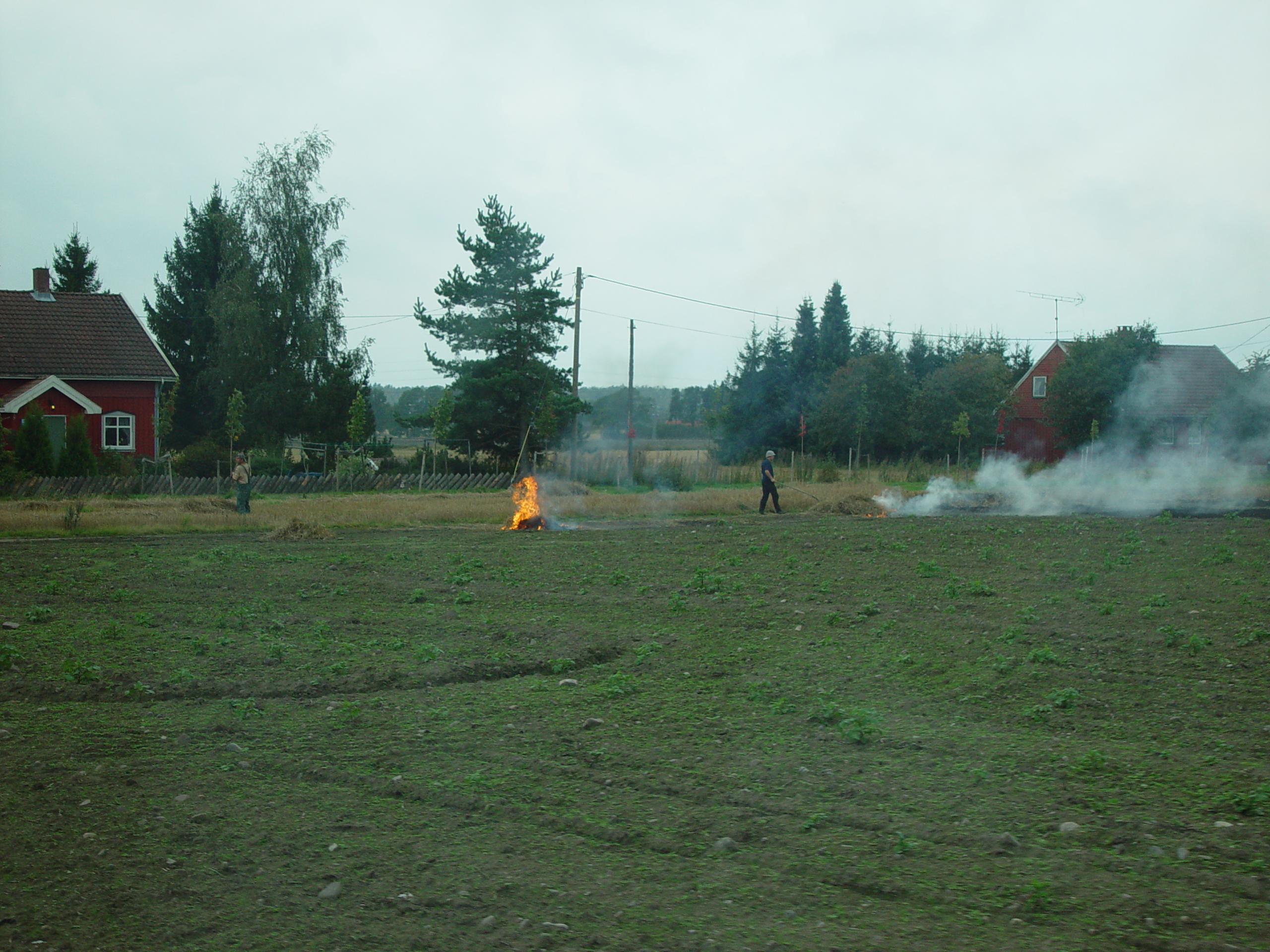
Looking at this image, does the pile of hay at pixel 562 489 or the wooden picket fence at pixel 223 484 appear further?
the pile of hay at pixel 562 489

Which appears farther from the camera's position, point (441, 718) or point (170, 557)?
point (170, 557)

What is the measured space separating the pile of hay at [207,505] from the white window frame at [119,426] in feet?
43.7

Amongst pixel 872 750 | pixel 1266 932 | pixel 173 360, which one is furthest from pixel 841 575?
pixel 173 360

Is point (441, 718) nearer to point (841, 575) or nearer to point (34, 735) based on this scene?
point (34, 735)

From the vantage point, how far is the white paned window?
131 ft

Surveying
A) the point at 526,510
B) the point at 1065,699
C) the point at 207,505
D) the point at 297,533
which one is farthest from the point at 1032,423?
the point at 1065,699

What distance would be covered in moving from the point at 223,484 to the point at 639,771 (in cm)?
2908

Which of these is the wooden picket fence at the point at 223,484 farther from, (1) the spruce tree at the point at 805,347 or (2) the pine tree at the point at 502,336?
(1) the spruce tree at the point at 805,347

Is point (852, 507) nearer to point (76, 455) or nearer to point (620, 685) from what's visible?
point (620, 685)

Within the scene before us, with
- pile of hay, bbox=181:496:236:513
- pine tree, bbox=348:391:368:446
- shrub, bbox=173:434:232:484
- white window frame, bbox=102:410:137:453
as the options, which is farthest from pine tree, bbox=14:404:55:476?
pine tree, bbox=348:391:368:446

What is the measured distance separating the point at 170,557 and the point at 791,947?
1503cm

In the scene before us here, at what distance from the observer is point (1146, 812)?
17.0 ft

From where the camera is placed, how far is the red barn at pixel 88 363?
38375 millimetres

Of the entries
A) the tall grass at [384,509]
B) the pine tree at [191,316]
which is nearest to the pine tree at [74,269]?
the pine tree at [191,316]
